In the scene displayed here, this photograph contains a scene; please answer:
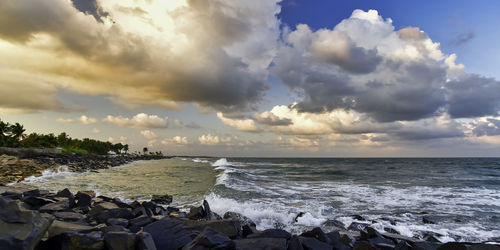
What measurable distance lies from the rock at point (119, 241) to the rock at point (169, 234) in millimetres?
948

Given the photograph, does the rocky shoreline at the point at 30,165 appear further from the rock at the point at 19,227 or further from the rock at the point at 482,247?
the rock at the point at 482,247

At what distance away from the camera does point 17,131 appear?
72.3 meters

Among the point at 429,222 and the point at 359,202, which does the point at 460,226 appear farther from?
the point at 359,202

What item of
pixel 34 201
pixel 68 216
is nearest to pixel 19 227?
pixel 68 216

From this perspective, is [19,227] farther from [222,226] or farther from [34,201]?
[34,201]

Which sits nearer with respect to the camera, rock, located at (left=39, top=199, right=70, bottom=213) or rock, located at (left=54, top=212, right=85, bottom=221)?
rock, located at (left=54, top=212, right=85, bottom=221)

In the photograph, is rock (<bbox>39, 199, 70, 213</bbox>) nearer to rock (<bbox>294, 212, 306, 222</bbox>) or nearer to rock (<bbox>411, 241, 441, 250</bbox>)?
rock (<bbox>294, 212, 306, 222</bbox>)

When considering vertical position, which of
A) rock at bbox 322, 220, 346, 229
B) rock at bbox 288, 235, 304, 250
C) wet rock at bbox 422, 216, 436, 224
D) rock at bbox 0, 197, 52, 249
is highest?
rock at bbox 0, 197, 52, 249

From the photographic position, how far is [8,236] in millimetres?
3861

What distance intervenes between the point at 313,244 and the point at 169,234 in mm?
3116

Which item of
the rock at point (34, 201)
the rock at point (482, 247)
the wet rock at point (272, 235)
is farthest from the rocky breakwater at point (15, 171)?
the rock at point (482, 247)

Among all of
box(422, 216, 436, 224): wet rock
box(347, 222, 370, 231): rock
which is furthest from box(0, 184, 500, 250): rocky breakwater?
box(422, 216, 436, 224): wet rock

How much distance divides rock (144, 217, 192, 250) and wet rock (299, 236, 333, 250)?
8.14 ft

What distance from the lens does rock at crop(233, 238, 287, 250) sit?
17.3ft
